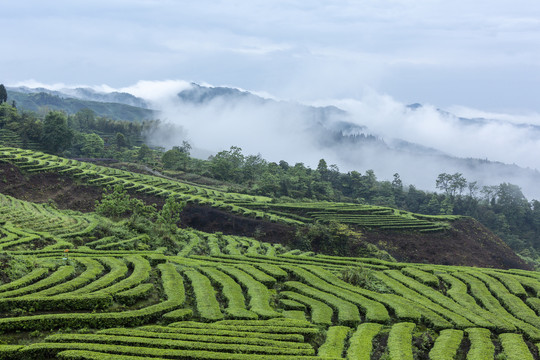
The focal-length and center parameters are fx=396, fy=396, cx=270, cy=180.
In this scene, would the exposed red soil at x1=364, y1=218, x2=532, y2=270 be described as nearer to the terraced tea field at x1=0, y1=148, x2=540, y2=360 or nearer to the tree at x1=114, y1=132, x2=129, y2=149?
the terraced tea field at x1=0, y1=148, x2=540, y2=360

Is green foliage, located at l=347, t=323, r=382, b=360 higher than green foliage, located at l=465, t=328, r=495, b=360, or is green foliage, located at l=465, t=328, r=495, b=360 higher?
green foliage, located at l=465, t=328, r=495, b=360

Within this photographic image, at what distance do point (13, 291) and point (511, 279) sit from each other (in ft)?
106

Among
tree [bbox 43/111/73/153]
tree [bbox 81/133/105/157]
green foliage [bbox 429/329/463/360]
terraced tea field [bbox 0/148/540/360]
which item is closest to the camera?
terraced tea field [bbox 0/148/540/360]

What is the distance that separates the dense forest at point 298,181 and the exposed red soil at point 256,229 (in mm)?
27405

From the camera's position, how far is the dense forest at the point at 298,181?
299 feet

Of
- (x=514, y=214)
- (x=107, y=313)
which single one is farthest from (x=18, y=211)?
(x=514, y=214)

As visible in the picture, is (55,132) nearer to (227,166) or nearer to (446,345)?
(227,166)

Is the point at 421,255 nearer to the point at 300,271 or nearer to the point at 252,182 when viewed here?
the point at 300,271

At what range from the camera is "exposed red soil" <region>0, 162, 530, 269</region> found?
55500mm

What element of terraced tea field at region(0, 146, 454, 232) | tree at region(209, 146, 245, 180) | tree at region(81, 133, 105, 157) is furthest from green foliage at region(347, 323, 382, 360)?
tree at region(81, 133, 105, 157)

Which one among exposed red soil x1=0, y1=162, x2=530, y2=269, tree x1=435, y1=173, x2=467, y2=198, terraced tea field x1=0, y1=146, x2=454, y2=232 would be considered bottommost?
exposed red soil x1=0, y1=162, x2=530, y2=269

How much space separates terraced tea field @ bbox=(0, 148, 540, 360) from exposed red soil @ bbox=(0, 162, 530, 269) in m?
23.2

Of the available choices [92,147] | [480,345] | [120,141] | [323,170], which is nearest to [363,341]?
[480,345]

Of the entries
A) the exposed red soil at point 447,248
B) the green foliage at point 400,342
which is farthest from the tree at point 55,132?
the green foliage at point 400,342
